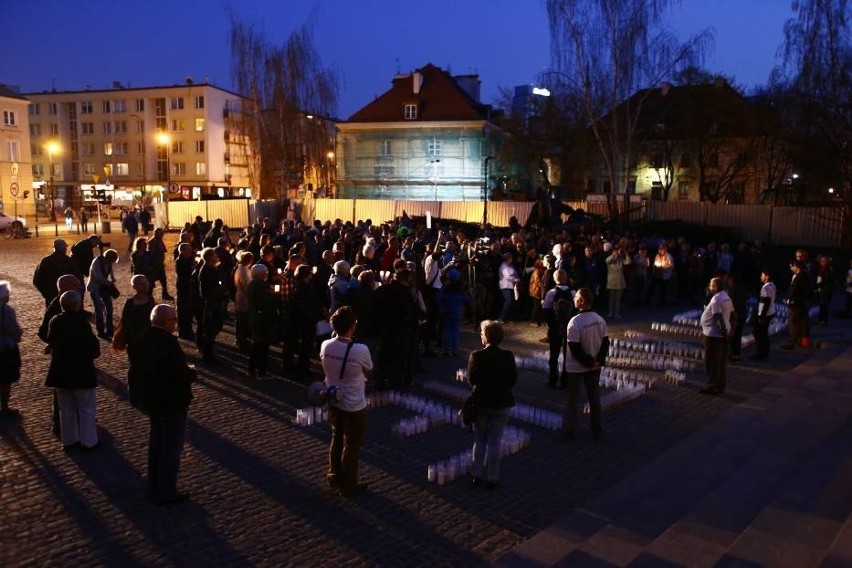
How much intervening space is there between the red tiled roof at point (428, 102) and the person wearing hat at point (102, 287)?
44.2m

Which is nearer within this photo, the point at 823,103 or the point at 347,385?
the point at 347,385

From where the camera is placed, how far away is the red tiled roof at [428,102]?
55.3 metres

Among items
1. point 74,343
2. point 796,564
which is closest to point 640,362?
point 796,564

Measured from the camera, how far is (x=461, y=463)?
715 centimetres

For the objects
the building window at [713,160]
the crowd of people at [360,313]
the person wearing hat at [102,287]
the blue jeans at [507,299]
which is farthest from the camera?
the building window at [713,160]

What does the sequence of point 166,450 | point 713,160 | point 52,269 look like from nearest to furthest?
point 166,450 < point 52,269 < point 713,160

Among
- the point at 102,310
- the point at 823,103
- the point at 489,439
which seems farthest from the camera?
the point at 823,103

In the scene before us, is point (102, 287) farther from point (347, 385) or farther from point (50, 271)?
point (347, 385)

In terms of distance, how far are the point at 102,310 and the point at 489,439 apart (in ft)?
30.7

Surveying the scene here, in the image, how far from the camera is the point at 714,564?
205 inches

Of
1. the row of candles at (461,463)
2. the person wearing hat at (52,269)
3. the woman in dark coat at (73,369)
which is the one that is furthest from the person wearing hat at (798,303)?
the person wearing hat at (52,269)

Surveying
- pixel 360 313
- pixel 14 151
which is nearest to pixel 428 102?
pixel 14 151

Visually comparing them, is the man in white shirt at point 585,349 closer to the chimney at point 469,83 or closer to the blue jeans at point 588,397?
the blue jeans at point 588,397

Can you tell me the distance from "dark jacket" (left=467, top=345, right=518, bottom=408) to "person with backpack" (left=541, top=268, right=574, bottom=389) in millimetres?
3550
